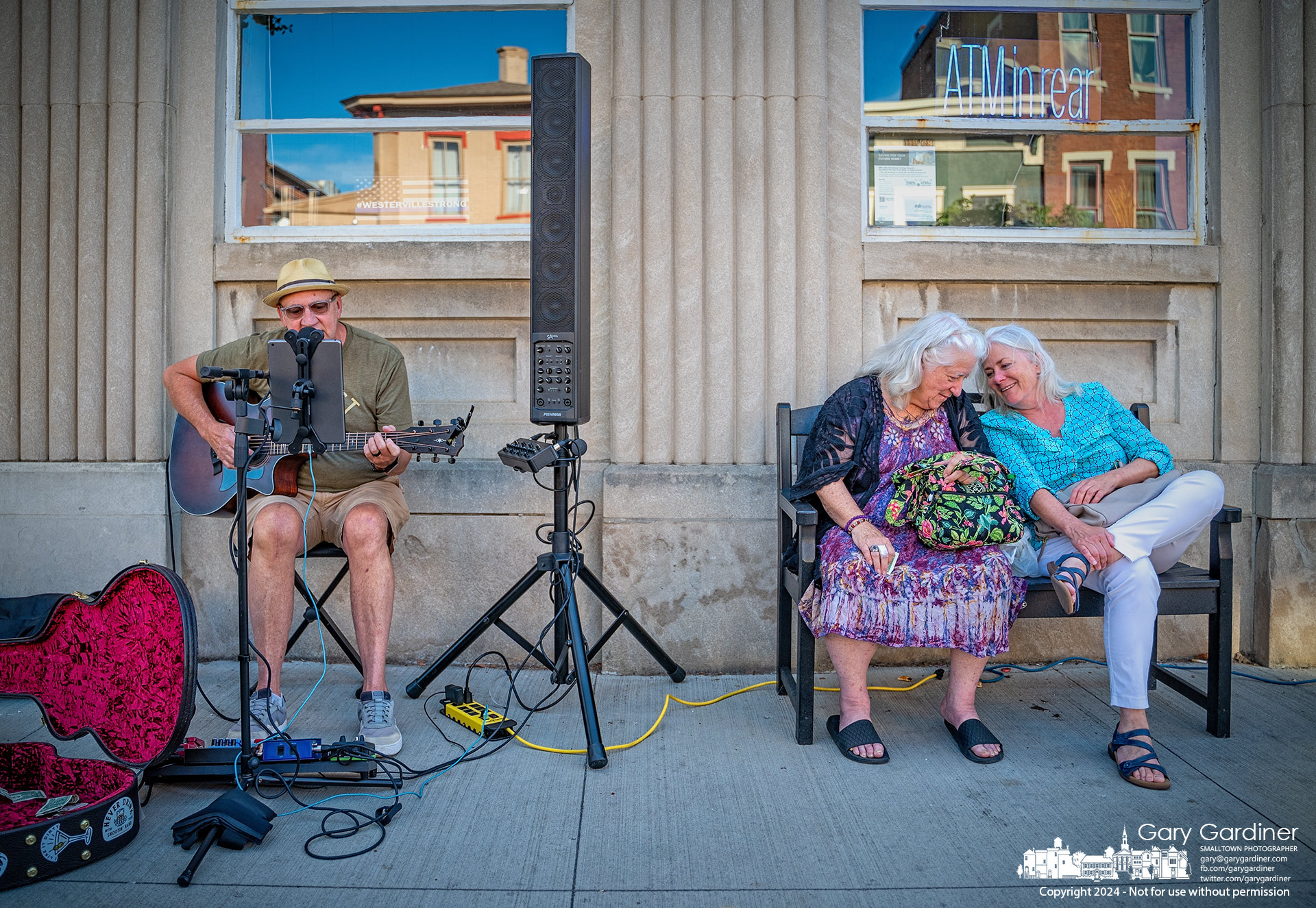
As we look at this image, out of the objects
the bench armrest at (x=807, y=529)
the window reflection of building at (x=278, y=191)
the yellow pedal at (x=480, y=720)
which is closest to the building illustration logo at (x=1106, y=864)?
the bench armrest at (x=807, y=529)

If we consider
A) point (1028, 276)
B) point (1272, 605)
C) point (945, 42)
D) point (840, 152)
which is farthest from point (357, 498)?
point (1272, 605)

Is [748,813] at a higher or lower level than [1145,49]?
lower

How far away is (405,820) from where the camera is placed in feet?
8.36

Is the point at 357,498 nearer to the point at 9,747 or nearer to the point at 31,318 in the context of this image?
the point at 9,747

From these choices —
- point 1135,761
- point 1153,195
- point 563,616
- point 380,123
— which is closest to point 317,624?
point 563,616

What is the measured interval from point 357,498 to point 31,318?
190 cm

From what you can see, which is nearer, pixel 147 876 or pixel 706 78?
pixel 147 876

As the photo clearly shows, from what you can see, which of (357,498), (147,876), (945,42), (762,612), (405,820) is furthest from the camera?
(945,42)

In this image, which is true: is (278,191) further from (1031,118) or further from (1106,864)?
(1106,864)

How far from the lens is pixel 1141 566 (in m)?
2.96

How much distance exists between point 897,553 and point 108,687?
2.44 m

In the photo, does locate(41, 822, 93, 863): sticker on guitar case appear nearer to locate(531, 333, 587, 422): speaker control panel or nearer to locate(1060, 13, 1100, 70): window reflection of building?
locate(531, 333, 587, 422): speaker control panel

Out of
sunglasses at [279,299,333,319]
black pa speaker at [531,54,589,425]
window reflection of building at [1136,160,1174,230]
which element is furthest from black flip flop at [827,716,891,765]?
window reflection of building at [1136,160,1174,230]

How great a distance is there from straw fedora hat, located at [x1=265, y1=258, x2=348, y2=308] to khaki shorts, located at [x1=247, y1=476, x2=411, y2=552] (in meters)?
0.76
